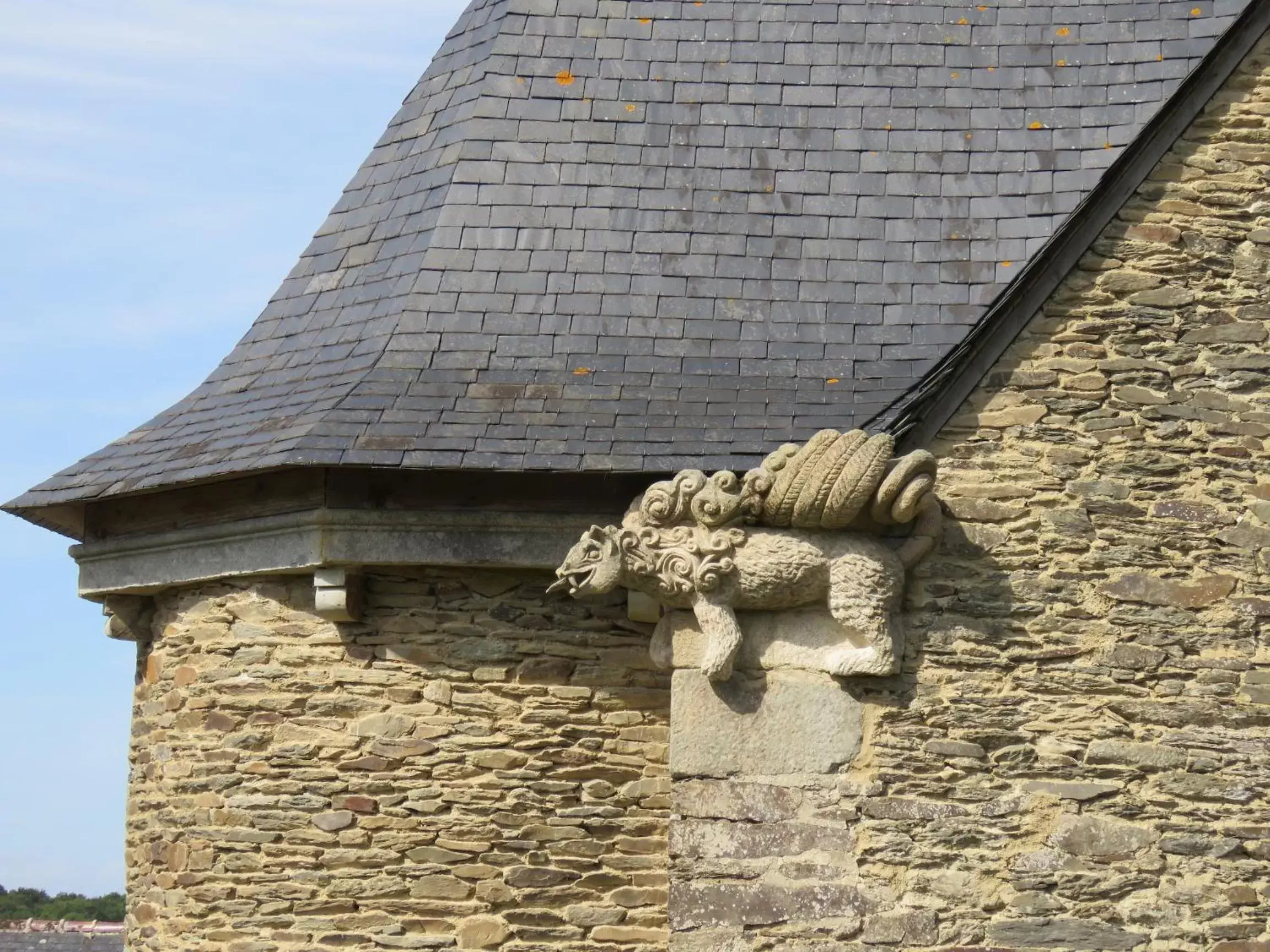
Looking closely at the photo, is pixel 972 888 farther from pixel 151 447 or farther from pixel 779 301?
pixel 151 447

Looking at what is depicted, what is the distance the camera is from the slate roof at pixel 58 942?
1911cm

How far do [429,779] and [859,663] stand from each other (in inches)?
64.9

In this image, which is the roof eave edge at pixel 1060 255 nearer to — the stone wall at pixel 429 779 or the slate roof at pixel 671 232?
the slate roof at pixel 671 232

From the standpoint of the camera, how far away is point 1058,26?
9453mm

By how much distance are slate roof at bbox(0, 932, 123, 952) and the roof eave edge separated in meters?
12.6

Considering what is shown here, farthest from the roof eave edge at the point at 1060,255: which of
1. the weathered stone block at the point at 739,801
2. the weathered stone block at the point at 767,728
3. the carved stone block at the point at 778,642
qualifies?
the weathered stone block at the point at 739,801

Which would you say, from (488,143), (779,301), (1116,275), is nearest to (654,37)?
(488,143)

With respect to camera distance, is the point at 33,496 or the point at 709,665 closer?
the point at 709,665

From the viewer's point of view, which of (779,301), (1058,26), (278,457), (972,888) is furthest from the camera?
(1058,26)

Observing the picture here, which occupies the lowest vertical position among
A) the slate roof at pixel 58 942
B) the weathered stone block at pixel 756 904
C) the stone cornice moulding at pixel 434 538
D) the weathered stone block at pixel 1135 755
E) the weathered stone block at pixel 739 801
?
the weathered stone block at pixel 756 904

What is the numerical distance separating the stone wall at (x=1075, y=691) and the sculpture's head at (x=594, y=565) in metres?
0.57

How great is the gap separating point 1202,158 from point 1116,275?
0.60m

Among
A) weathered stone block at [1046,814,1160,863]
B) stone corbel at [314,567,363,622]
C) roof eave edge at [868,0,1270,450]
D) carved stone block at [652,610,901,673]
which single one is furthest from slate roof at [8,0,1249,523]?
weathered stone block at [1046,814,1160,863]

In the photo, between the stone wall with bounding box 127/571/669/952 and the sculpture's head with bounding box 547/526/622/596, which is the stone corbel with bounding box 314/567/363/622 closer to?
the stone wall with bounding box 127/571/669/952
